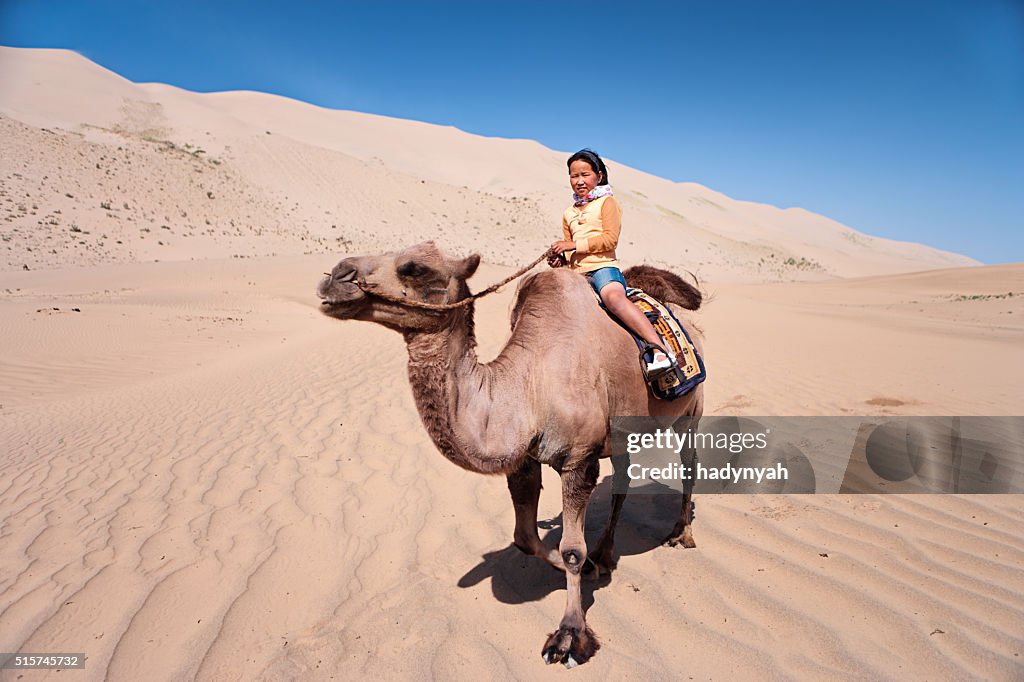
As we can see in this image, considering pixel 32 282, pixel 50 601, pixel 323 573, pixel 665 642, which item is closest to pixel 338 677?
pixel 323 573

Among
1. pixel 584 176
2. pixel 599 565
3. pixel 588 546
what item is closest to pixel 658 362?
pixel 584 176

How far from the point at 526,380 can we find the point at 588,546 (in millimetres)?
1902

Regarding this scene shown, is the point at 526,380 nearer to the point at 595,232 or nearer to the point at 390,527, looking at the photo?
the point at 595,232

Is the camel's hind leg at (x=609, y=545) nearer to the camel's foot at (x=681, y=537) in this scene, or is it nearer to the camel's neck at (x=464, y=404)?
the camel's foot at (x=681, y=537)

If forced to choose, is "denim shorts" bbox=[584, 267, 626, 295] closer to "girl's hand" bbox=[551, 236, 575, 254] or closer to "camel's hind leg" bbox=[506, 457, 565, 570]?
"girl's hand" bbox=[551, 236, 575, 254]

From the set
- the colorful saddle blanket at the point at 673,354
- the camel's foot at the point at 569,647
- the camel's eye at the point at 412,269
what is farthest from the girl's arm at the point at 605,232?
the camel's foot at the point at 569,647

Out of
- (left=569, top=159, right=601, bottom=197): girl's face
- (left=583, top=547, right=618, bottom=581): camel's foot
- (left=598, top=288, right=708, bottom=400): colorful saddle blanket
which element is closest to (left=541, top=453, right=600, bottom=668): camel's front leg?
(left=583, top=547, right=618, bottom=581): camel's foot

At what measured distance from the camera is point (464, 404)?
265 centimetres

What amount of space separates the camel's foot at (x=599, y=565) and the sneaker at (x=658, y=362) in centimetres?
142

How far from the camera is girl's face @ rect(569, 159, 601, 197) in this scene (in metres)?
3.50

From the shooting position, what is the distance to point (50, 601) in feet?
11.3

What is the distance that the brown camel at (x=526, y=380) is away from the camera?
2512mm

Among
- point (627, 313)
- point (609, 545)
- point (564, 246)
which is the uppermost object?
point (564, 246)

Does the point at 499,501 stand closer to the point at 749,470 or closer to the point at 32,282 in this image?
the point at 749,470
